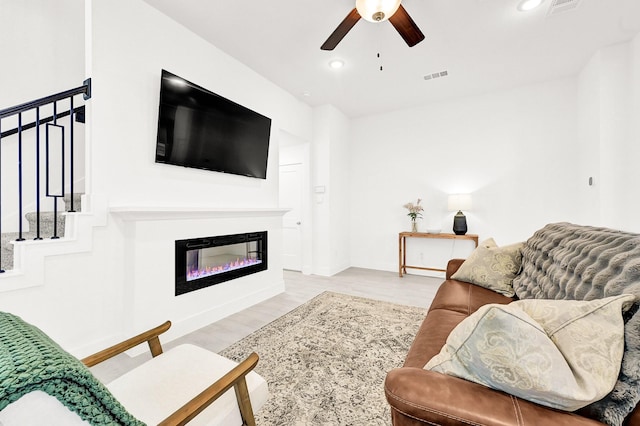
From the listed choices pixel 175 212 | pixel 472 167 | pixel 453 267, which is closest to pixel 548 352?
pixel 453 267

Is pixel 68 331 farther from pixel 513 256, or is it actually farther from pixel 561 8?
pixel 561 8

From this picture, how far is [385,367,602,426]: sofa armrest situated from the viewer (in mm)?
726

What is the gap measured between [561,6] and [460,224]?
264 cm

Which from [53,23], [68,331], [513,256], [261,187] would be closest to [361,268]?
[261,187]

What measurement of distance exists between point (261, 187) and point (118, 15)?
2041mm

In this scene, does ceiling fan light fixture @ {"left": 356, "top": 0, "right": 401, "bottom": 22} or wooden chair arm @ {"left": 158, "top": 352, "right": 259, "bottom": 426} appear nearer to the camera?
wooden chair arm @ {"left": 158, "top": 352, "right": 259, "bottom": 426}

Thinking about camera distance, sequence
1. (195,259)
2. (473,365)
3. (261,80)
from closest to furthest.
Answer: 1. (473,365)
2. (195,259)
3. (261,80)

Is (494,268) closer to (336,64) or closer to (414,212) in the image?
(414,212)

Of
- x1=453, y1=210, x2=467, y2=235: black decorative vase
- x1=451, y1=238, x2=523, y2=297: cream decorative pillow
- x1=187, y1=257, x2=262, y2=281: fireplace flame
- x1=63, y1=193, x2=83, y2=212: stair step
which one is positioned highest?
x1=63, y1=193, x2=83, y2=212: stair step

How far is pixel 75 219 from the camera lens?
1.99m

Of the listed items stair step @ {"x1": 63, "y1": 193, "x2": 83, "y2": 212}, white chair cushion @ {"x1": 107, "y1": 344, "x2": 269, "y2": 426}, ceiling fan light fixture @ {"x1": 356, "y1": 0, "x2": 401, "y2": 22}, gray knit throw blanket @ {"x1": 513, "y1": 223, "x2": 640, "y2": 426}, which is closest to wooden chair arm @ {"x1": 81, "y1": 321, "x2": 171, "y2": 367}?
white chair cushion @ {"x1": 107, "y1": 344, "x2": 269, "y2": 426}

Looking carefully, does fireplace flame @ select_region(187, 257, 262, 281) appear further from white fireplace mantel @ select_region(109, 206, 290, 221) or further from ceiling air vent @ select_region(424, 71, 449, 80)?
ceiling air vent @ select_region(424, 71, 449, 80)

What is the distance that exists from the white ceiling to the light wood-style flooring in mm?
2838

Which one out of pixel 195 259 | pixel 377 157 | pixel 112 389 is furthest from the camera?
pixel 377 157
